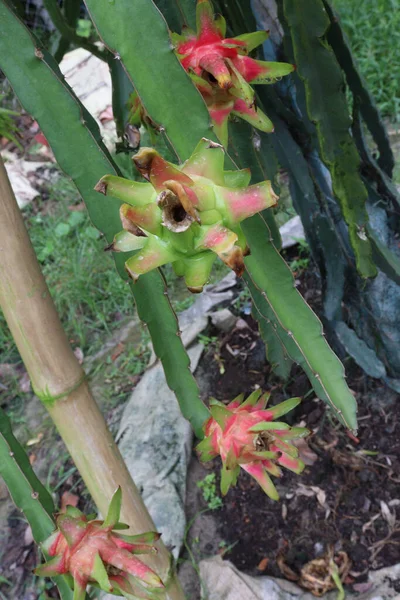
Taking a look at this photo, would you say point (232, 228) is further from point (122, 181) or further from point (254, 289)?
point (254, 289)

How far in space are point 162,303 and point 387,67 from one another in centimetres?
207

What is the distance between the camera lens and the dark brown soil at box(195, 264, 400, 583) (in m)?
1.12

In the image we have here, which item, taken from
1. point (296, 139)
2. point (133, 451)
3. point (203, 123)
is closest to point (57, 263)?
point (133, 451)

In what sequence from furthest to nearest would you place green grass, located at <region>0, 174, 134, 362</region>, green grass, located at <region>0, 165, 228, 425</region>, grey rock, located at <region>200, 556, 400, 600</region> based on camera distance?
green grass, located at <region>0, 174, 134, 362</region>
green grass, located at <region>0, 165, 228, 425</region>
grey rock, located at <region>200, 556, 400, 600</region>

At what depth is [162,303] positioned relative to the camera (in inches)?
25.0

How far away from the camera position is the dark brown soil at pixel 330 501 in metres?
1.12

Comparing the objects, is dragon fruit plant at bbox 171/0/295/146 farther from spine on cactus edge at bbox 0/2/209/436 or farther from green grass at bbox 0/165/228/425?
green grass at bbox 0/165/228/425

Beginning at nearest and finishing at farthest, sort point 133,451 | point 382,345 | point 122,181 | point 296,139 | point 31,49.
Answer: point 122,181
point 31,49
point 296,139
point 382,345
point 133,451

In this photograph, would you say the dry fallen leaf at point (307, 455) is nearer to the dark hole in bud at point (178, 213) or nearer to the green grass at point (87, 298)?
the green grass at point (87, 298)

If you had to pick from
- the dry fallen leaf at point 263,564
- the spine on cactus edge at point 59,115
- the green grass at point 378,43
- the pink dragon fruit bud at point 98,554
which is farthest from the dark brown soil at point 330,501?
the green grass at point 378,43

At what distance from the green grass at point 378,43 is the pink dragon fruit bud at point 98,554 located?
1960mm

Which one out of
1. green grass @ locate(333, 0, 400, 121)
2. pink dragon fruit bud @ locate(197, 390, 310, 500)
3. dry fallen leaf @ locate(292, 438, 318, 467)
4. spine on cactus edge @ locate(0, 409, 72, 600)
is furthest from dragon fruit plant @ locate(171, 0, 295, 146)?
green grass @ locate(333, 0, 400, 121)

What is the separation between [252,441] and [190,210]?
28cm

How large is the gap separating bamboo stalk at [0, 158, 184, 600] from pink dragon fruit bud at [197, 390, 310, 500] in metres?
0.12
